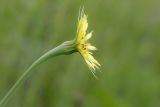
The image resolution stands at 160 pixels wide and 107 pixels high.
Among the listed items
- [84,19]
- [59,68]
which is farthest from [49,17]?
[84,19]

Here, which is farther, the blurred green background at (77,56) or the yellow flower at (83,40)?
the blurred green background at (77,56)

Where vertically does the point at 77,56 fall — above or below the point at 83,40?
above

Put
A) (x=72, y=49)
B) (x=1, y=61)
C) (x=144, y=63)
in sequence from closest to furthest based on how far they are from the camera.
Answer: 1. (x=72, y=49)
2. (x=1, y=61)
3. (x=144, y=63)

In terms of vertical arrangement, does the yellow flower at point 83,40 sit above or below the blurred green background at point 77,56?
below

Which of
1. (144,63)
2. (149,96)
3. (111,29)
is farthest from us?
(144,63)

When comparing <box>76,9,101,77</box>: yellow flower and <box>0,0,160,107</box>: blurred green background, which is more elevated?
<box>0,0,160,107</box>: blurred green background

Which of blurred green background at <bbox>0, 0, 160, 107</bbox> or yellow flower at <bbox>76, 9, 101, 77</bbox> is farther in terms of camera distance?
blurred green background at <bbox>0, 0, 160, 107</bbox>

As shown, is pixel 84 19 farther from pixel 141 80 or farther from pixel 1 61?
pixel 141 80

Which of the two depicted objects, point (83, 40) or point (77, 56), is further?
point (77, 56)
